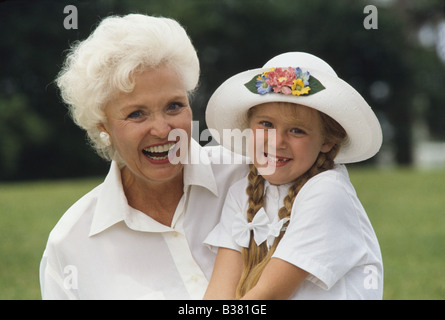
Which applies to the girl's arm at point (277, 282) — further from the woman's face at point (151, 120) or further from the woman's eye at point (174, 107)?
the woman's eye at point (174, 107)

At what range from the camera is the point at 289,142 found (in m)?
2.65

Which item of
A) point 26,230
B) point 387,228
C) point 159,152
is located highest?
point 159,152

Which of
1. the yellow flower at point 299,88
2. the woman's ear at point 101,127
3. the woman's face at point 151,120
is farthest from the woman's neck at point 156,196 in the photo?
the yellow flower at point 299,88

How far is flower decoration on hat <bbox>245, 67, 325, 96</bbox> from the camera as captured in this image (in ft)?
8.60

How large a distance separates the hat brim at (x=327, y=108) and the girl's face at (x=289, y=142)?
2.6 inches

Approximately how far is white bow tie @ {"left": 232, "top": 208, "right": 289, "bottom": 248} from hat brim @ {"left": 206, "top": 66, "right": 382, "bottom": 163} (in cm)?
44

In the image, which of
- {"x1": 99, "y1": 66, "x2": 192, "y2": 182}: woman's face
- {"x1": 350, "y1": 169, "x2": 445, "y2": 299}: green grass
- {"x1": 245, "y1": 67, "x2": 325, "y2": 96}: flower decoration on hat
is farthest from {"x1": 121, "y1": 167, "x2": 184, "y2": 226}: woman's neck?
{"x1": 350, "y1": 169, "x2": 445, "y2": 299}: green grass

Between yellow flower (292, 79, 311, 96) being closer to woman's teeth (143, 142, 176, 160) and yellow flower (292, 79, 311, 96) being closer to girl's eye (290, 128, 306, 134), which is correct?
girl's eye (290, 128, 306, 134)

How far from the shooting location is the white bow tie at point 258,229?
2.64 meters

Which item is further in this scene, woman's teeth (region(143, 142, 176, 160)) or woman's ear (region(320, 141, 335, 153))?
woman's teeth (region(143, 142, 176, 160))

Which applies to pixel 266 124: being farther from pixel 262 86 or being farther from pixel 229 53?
pixel 229 53

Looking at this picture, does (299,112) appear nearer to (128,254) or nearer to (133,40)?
(133,40)

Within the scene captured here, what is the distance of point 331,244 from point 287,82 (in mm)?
691

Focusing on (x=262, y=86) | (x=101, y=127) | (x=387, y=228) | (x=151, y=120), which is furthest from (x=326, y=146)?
(x=387, y=228)
